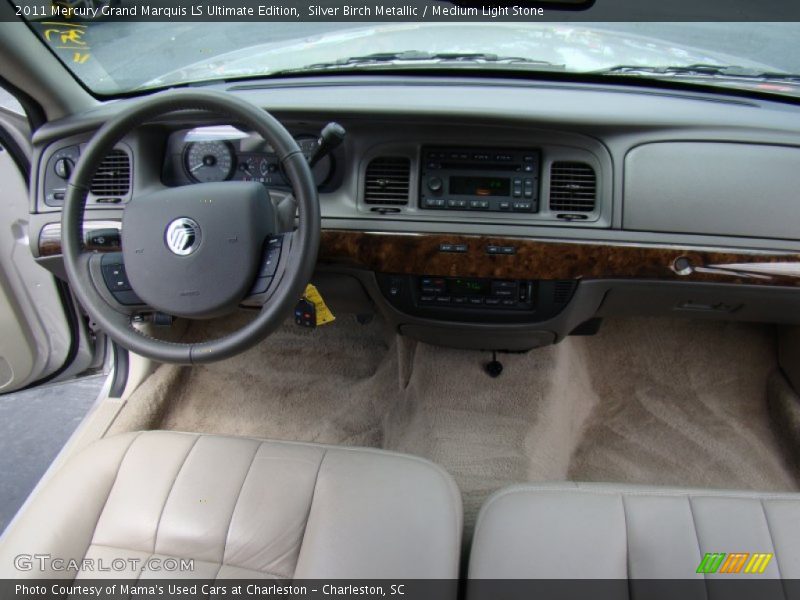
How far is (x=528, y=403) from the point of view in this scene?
1.96 m

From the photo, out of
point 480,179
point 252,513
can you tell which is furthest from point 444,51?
point 252,513

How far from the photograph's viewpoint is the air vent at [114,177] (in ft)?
5.43

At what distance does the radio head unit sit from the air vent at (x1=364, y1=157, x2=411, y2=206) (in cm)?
5

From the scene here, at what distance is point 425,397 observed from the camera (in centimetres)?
203

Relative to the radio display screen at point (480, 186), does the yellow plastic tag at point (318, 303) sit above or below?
below

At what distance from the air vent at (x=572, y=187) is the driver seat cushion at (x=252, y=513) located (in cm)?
75

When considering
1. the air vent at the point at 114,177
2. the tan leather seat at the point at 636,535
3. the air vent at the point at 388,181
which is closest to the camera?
the tan leather seat at the point at 636,535

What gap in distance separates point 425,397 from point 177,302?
1029 mm

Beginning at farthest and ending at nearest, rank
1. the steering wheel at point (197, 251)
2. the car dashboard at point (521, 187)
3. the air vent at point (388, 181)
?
the air vent at point (388, 181) < the car dashboard at point (521, 187) < the steering wheel at point (197, 251)

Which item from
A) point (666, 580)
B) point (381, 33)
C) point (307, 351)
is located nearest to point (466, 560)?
point (666, 580)

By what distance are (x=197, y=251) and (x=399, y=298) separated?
0.62 meters

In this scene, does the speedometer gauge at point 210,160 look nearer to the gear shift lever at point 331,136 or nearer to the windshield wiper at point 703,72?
the gear shift lever at point 331,136

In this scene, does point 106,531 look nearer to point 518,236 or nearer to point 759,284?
point 518,236
